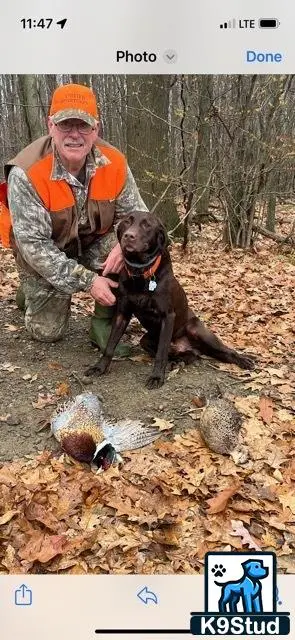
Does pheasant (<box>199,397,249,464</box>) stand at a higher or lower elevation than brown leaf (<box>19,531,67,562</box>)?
higher

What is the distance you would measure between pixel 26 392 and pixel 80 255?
2.98 ft

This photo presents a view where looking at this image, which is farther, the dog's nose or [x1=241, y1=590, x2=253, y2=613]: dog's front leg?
the dog's nose

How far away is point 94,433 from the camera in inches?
80.1

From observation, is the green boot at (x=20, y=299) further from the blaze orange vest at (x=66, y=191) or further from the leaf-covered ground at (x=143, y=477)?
the blaze orange vest at (x=66, y=191)

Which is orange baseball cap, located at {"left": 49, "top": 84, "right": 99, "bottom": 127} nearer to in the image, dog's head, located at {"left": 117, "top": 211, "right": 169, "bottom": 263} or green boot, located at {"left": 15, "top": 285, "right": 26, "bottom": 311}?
dog's head, located at {"left": 117, "top": 211, "right": 169, "bottom": 263}

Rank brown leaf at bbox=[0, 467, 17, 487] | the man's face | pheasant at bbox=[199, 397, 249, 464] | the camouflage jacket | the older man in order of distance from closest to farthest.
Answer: brown leaf at bbox=[0, 467, 17, 487] < pheasant at bbox=[199, 397, 249, 464] < the man's face < the older man < the camouflage jacket

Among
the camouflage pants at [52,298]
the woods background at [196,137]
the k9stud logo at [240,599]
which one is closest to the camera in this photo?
the k9stud logo at [240,599]

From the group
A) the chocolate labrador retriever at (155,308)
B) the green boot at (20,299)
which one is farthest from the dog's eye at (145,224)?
the green boot at (20,299)

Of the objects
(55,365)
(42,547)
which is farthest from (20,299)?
(42,547)

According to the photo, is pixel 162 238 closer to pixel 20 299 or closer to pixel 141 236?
pixel 141 236

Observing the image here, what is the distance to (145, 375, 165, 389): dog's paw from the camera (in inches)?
96.4

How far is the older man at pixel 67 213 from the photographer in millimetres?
2475
